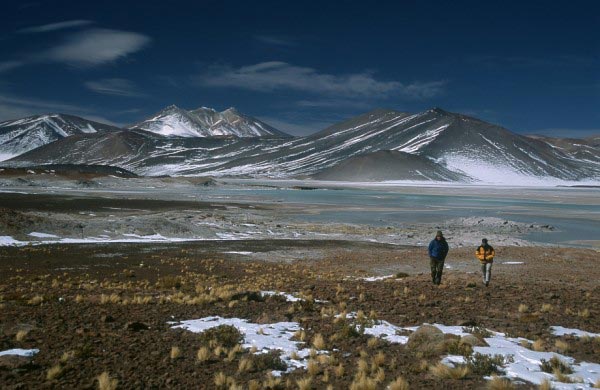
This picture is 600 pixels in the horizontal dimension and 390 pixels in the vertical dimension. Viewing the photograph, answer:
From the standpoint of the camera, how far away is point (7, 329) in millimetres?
9555

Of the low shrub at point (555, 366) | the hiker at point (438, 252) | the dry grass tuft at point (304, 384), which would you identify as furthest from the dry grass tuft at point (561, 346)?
the hiker at point (438, 252)

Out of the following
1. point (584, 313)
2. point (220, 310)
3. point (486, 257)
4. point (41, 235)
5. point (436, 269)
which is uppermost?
point (486, 257)

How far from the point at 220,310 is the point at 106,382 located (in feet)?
16.7

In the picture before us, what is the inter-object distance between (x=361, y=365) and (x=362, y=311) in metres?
3.96

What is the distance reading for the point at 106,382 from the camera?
7.39 m

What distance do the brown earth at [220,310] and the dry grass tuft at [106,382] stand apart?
0.46 feet

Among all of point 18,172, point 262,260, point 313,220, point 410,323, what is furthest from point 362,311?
point 18,172

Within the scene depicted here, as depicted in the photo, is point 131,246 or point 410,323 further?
point 131,246

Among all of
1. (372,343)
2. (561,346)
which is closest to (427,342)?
(372,343)

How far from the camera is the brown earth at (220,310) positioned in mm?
8117

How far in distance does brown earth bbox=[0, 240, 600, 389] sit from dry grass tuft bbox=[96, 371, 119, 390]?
5.5 inches

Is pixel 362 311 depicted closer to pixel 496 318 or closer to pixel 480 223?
pixel 496 318

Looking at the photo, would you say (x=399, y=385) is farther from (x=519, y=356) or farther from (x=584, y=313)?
(x=584, y=313)

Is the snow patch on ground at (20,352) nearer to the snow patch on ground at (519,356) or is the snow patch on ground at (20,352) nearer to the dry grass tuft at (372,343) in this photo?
the dry grass tuft at (372,343)
